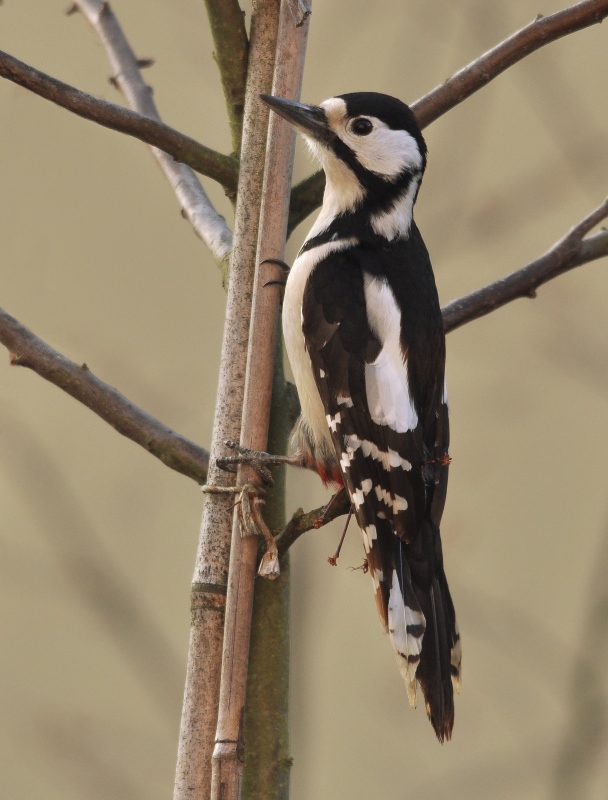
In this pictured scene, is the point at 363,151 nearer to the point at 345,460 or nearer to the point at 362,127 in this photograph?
the point at 362,127

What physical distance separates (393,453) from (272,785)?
456 millimetres

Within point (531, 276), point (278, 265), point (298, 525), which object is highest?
point (531, 276)

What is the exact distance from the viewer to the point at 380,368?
1223mm

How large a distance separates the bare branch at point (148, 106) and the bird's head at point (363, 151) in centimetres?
20

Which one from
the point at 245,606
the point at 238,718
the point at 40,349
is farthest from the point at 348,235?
the point at 238,718

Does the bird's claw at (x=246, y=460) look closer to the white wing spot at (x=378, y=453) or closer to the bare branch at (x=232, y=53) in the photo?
the white wing spot at (x=378, y=453)

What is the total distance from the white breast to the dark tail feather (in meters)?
0.20

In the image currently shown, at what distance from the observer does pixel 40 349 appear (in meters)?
1.19

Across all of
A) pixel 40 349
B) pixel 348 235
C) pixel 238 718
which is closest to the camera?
pixel 238 718

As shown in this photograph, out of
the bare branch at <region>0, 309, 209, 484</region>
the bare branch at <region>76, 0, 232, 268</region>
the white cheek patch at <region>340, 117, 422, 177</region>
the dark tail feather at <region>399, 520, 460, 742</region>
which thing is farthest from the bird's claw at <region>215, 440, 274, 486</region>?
the white cheek patch at <region>340, 117, 422, 177</region>

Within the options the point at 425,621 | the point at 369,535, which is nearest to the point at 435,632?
the point at 425,621

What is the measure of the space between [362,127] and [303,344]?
0.41 m

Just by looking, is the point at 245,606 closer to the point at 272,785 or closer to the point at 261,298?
the point at 272,785

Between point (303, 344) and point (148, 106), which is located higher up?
point (148, 106)
